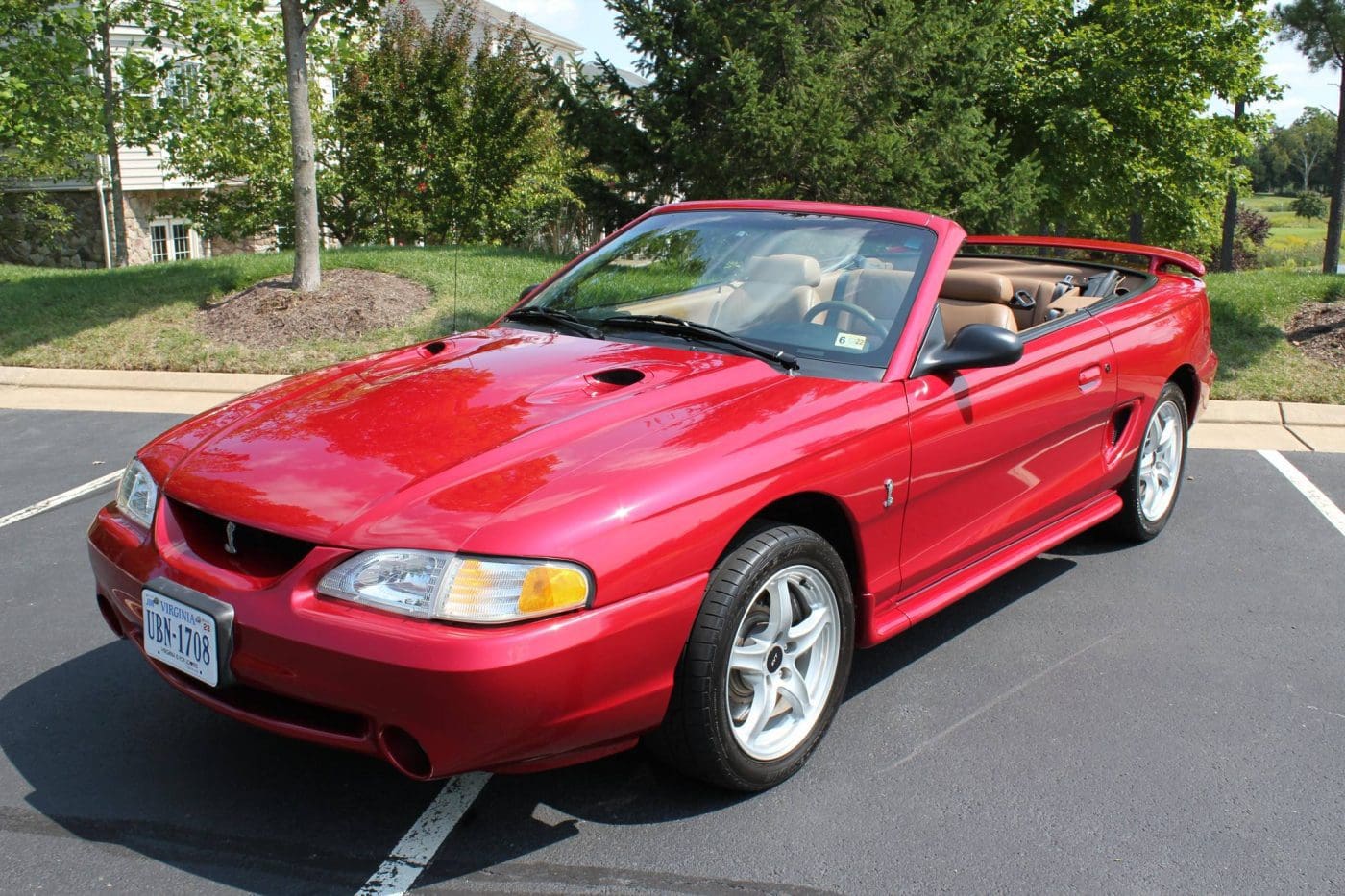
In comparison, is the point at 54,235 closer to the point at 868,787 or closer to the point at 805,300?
the point at 805,300

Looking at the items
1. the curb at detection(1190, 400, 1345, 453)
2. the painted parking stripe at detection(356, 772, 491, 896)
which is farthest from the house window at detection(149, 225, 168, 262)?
the painted parking stripe at detection(356, 772, 491, 896)

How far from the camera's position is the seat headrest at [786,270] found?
4062mm

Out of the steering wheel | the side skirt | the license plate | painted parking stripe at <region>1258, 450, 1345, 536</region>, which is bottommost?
painted parking stripe at <region>1258, 450, 1345, 536</region>

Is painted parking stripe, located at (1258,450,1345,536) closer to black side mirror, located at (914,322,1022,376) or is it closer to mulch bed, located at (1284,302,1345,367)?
mulch bed, located at (1284,302,1345,367)

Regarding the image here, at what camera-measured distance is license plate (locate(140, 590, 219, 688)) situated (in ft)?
9.26

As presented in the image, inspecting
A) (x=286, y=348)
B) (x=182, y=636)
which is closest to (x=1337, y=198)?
(x=286, y=348)

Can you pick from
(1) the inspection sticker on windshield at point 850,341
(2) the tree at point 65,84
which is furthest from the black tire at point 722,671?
(2) the tree at point 65,84

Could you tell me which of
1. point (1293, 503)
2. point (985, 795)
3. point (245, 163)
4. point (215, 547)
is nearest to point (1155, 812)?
point (985, 795)

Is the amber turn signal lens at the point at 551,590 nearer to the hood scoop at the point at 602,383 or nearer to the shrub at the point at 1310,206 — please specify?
the hood scoop at the point at 602,383

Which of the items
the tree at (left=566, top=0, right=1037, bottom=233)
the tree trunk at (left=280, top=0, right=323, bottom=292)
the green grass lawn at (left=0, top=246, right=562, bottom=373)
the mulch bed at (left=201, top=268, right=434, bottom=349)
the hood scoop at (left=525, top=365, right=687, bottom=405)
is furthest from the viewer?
the tree at (left=566, top=0, right=1037, bottom=233)

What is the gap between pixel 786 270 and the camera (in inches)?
161

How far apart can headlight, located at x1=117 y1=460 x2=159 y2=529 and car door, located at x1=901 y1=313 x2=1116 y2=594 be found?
214cm

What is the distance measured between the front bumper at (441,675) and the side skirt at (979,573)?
953 mm

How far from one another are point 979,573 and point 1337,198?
1280 cm
